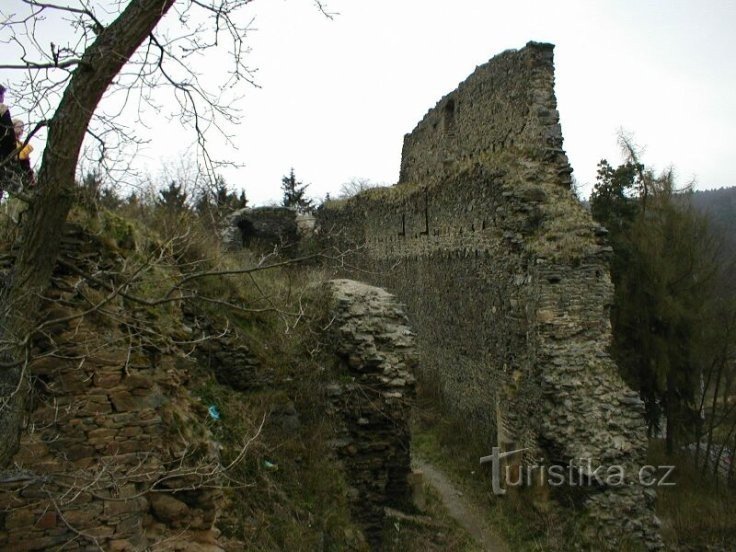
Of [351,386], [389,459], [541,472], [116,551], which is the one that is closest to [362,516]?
[389,459]

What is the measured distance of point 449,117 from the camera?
16.2 m

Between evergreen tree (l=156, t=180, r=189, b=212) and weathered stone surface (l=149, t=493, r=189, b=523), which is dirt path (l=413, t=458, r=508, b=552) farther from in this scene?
evergreen tree (l=156, t=180, r=189, b=212)

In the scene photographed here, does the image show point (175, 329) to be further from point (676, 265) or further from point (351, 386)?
point (676, 265)

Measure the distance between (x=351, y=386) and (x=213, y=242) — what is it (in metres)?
2.63

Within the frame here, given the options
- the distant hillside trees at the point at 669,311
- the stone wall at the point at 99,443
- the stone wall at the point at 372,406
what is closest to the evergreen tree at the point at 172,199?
the stone wall at the point at 372,406

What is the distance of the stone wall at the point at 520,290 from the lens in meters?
8.16

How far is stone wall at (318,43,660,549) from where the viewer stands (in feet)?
26.8

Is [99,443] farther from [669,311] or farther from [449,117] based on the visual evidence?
[669,311]

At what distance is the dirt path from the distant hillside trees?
829 centimetres

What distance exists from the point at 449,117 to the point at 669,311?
7.81m

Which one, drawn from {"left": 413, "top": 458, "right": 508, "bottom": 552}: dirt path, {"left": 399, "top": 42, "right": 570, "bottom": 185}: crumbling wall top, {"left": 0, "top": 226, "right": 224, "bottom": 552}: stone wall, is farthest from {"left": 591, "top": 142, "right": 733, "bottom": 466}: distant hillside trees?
{"left": 0, "top": 226, "right": 224, "bottom": 552}: stone wall

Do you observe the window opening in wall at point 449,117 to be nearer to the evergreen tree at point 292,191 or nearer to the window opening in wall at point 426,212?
the window opening in wall at point 426,212

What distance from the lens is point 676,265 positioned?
1605 cm

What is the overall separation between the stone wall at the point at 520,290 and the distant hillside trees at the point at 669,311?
18.2 feet
